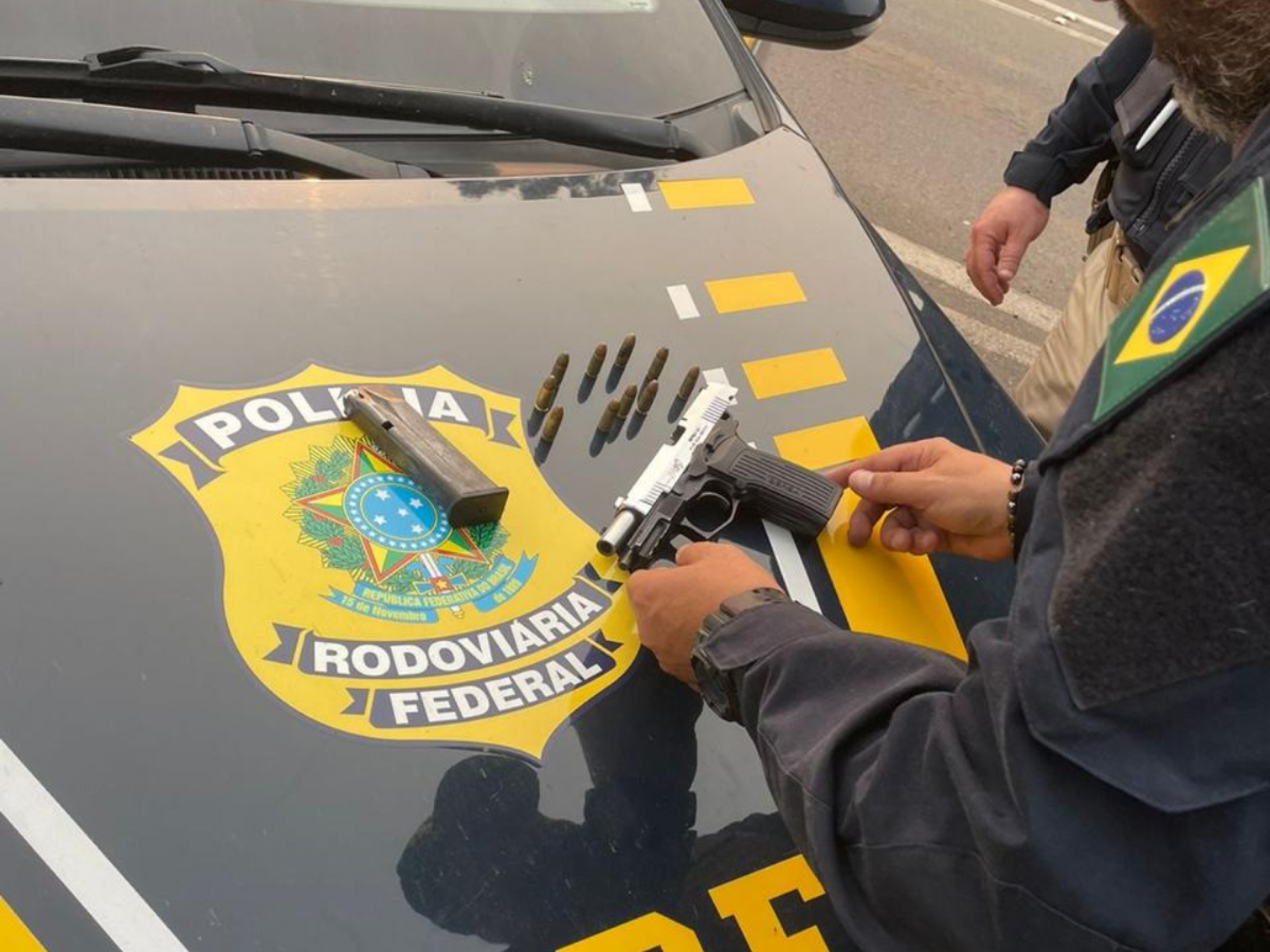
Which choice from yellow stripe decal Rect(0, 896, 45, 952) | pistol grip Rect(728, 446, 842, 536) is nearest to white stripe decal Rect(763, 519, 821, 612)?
pistol grip Rect(728, 446, 842, 536)

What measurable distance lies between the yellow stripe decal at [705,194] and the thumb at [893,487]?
517 millimetres

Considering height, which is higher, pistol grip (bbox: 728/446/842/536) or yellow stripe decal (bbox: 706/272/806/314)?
yellow stripe decal (bbox: 706/272/806/314)

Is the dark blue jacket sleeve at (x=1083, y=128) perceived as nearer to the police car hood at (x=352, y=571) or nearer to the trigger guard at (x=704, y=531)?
the police car hood at (x=352, y=571)

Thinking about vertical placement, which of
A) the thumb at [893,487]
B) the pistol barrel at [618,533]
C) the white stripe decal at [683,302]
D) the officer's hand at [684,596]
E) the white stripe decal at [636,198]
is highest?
the white stripe decal at [636,198]

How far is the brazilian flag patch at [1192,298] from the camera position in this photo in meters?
0.79

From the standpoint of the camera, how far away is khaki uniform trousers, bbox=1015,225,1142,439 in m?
2.30

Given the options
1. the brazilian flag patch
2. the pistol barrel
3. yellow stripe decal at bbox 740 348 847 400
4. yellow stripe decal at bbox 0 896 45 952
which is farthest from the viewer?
yellow stripe decal at bbox 740 348 847 400

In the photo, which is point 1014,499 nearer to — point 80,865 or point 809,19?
point 80,865

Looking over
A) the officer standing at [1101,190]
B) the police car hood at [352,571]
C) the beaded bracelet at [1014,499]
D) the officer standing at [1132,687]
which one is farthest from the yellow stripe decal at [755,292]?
the officer standing at [1132,687]

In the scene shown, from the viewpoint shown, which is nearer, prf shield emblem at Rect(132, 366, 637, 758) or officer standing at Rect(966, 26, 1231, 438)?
prf shield emblem at Rect(132, 366, 637, 758)

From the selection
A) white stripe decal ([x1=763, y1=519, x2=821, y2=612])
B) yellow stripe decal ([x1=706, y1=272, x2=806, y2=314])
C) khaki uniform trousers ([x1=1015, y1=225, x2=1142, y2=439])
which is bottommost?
khaki uniform trousers ([x1=1015, y1=225, x2=1142, y2=439])

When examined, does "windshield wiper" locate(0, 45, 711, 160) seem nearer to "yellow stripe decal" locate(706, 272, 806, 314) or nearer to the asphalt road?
"yellow stripe decal" locate(706, 272, 806, 314)

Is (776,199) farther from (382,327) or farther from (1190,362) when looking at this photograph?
(1190,362)

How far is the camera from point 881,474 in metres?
1.52
